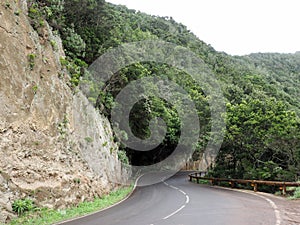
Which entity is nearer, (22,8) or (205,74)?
(22,8)

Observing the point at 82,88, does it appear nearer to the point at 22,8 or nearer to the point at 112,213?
the point at 22,8

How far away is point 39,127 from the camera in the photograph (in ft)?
48.9

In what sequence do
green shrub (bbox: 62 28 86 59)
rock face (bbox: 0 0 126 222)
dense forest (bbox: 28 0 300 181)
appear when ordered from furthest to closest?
green shrub (bbox: 62 28 86 59) → dense forest (bbox: 28 0 300 181) → rock face (bbox: 0 0 126 222)

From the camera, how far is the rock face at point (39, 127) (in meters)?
12.9

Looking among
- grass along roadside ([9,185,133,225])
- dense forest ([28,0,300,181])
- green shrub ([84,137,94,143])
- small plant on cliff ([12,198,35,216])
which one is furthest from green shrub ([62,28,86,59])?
small plant on cliff ([12,198,35,216])

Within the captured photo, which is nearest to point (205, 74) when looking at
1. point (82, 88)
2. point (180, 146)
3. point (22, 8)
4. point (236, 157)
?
point (180, 146)

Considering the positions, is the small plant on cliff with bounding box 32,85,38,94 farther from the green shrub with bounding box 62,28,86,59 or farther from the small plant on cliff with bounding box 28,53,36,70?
the green shrub with bounding box 62,28,86,59

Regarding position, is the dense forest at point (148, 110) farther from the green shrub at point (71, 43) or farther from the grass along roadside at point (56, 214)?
the grass along roadside at point (56, 214)

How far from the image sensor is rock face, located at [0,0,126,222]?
42.4ft

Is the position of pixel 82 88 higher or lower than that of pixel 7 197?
higher

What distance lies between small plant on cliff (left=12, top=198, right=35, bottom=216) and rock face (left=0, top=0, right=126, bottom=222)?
0.68 ft

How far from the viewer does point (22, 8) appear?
1691 centimetres

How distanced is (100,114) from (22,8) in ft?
32.3

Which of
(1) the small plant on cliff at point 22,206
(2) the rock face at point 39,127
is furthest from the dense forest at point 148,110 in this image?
(1) the small plant on cliff at point 22,206
